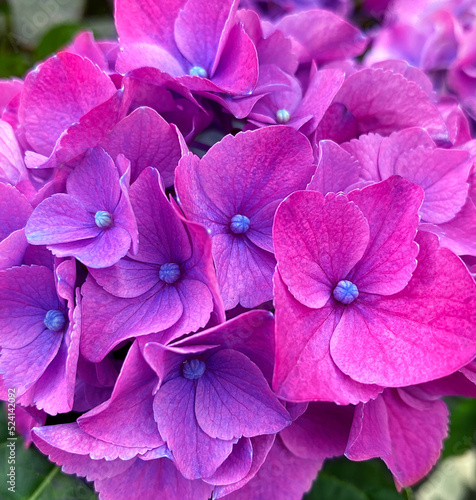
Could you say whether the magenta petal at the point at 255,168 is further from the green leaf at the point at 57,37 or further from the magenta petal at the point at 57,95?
the green leaf at the point at 57,37

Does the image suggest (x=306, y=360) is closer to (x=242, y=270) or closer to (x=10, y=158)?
(x=242, y=270)

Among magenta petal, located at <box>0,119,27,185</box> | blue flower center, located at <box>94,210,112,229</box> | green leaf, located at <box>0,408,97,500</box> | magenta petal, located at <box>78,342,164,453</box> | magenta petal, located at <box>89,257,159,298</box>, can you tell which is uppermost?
blue flower center, located at <box>94,210,112,229</box>

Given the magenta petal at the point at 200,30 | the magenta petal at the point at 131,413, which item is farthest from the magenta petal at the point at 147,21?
the magenta petal at the point at 131,413

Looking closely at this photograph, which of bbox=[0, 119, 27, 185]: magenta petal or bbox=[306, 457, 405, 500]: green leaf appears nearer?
bbox=[0, 119, 27, 185]: magenta petal

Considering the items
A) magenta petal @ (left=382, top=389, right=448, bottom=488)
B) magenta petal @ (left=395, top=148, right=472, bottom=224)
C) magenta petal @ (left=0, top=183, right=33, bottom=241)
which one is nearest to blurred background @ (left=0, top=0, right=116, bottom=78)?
magenta petal @ (left=0, top=183, right=33, bottom=241)

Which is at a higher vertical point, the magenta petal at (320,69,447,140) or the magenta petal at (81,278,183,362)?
the magenta petal at (320,69,447,140)

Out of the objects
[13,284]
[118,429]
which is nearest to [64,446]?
[118,429]

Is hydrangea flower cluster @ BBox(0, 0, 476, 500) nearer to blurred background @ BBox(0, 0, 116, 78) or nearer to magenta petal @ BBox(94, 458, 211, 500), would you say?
magenta petal @ BBox(94, 458, 211, 500)
